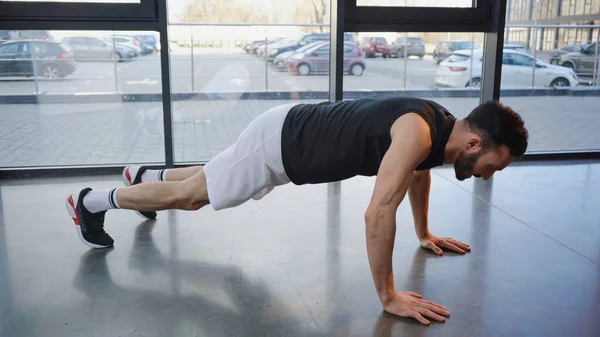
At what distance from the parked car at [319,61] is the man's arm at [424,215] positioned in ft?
6.16

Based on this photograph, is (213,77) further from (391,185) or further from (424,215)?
(391,185)

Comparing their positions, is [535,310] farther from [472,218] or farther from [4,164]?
[4,164]

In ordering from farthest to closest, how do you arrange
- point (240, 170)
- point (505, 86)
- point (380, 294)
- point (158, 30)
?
1. point (505, 86)
2. point (158, 30)
3. point (240, 170)
4. point (380, 294)

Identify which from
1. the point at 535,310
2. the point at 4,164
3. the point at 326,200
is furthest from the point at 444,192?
the point at 4,164

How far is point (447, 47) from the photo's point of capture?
4488mm

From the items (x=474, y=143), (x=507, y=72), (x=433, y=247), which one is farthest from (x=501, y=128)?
(x=507, y=72)

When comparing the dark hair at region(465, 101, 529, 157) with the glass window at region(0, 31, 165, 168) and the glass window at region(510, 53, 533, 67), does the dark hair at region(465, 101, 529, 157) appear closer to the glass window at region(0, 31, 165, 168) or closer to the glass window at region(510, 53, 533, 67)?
the glass window at region(0, 31, 165, 168)

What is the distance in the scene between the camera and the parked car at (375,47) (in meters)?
4.34

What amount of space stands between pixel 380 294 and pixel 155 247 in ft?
3.74

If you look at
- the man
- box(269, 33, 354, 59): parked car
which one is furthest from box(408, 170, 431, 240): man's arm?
box(269, 33, 354, 59): parked car

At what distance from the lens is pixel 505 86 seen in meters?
4.75

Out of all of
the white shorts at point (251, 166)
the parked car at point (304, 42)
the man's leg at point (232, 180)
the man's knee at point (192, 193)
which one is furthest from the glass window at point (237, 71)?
the white shorts at point (251, 166)

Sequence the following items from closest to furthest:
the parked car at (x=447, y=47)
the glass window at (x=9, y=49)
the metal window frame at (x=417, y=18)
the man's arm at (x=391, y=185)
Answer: the man's arm at (x=391, y=185), the glass window at (x=9, y=49), the metal window frame at (x=417, y=18), the parked car at (x=447, y=47)

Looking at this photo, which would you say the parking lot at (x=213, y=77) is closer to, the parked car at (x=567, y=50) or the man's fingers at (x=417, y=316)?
the parked car at (x=567, y=50)
